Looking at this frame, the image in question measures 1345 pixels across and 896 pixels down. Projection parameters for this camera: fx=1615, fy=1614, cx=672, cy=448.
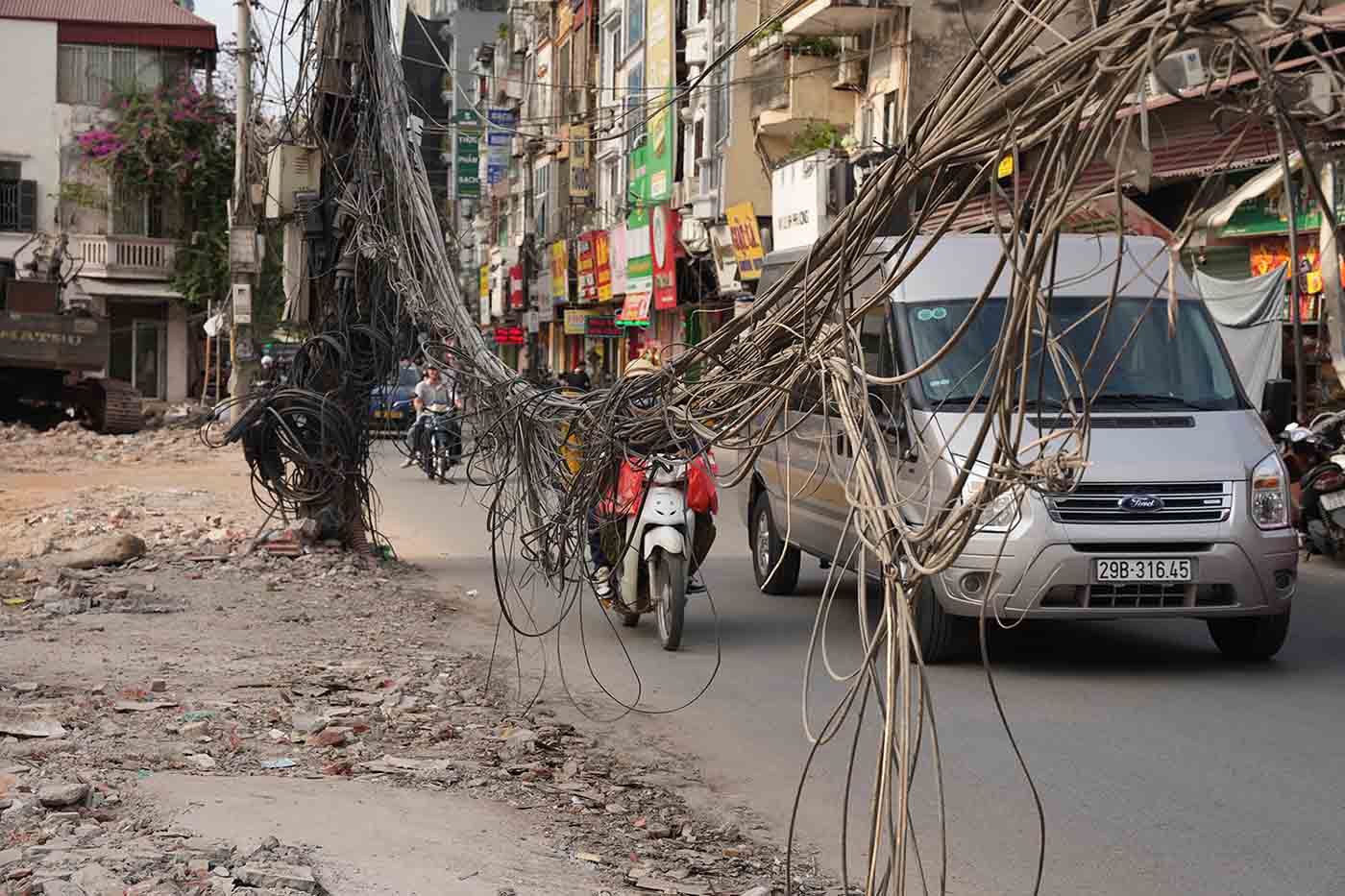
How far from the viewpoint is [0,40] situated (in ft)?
174

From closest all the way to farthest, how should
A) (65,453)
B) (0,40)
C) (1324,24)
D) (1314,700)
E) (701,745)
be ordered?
(1324,24)
(701,745)
(1314,700)
(65,453)
(0,40)

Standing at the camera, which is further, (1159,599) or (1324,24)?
(1159,599)

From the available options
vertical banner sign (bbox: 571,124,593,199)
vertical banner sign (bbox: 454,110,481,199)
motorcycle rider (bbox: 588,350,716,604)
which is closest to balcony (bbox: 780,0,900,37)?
motorcycle rider (bbox: 588,350,716,604)

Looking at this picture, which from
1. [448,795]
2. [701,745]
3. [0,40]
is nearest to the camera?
[448,795]

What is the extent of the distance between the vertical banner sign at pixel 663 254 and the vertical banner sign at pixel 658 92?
53 cm

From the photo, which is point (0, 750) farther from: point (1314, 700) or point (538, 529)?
point (1314, 700)

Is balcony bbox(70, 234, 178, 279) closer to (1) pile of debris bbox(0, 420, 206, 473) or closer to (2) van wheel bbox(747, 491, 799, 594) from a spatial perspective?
(1) pile of debris bbox(0, 420, 206, 473)

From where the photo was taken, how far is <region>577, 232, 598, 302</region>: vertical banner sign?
53.0 metres

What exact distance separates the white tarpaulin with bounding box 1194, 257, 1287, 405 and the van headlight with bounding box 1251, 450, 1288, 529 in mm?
7839

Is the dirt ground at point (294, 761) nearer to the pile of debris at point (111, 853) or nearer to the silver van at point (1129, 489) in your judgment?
the pile of debris at point (111, 853)

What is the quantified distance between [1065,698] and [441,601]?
18.3 ft

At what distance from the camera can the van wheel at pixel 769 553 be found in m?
12.8

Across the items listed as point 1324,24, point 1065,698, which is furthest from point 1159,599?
point 1324,24

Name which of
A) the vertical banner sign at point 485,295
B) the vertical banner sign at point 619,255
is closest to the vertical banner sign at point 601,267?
the vertical banner sign at point 619,255
